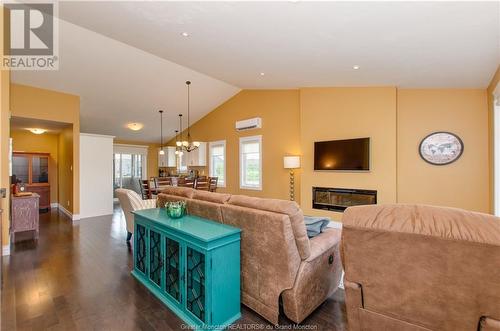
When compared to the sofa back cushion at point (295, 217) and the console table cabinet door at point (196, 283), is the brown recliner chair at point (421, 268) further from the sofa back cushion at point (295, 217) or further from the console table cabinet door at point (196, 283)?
the console table cabinet door at point (196, 283)

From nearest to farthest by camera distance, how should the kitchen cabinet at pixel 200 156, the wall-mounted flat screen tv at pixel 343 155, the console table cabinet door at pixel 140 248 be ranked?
the console table cabinet door at pixel 140 248 → the wall-mounted flat screen tv at pixel 343 155 → the kitchen cabinet at pixel 200 156

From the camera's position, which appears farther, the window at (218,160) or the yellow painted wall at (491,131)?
the window at (218,160)

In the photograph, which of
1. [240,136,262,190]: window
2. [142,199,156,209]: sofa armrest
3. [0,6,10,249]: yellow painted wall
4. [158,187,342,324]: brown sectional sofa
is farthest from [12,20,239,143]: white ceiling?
[158,187,342,324]: brown sectional sofa

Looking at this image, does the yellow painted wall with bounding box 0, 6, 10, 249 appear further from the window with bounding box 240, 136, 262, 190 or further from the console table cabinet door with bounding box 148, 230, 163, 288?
the window with bounding box 240, 136, 262, 190

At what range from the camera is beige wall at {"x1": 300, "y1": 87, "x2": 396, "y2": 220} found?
4578 millimetres

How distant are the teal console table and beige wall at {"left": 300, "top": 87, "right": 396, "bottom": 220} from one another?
11.8 feet

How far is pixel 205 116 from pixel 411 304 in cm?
778

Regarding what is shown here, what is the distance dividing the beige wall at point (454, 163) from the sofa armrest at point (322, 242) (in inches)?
122

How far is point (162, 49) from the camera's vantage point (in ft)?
13.8

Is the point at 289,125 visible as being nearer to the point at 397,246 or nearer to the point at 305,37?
the point at 305,37

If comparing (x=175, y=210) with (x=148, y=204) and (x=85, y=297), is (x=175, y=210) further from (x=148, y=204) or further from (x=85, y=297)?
(x=148, y=204)

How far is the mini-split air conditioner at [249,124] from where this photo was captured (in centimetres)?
650

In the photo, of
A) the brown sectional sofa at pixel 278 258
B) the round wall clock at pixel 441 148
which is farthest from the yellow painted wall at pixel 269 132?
the brown sectional sofa at pixel 278 258

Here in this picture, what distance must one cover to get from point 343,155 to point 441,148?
1711 millimetres
